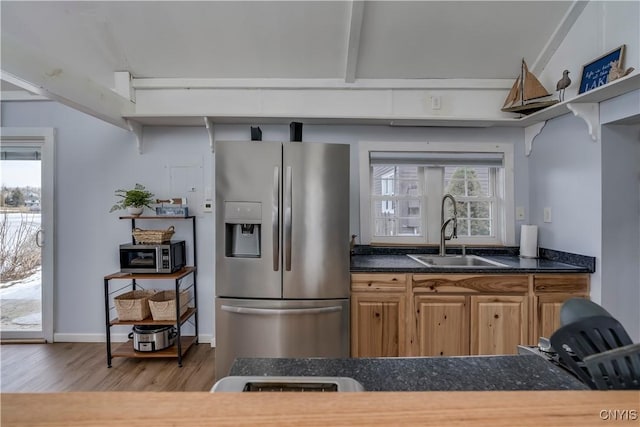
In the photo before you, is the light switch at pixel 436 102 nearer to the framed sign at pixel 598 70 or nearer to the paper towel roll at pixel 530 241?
the framed sign at pixel 598 70

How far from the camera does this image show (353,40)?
7.59ft

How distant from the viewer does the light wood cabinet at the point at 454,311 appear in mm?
2248

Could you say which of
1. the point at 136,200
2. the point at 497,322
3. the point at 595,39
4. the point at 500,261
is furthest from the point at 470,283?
the point at 136,200

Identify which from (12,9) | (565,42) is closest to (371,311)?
(565,42)

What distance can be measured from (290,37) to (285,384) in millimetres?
2392

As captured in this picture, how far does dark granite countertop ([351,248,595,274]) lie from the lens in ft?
7.31

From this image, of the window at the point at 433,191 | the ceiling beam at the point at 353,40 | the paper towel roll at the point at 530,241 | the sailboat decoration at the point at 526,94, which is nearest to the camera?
the ceiling beam at the point at 353,40

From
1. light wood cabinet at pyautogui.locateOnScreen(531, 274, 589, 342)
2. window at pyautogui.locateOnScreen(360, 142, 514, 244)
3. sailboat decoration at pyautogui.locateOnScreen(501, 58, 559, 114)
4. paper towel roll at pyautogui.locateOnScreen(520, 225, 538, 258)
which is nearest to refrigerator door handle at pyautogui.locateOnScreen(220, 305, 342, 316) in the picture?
window at pyautogui.locateOnScreen(360, 142, 514, 244)

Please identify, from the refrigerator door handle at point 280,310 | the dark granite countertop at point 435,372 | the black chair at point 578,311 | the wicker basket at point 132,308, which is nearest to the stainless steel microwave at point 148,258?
the wicker basket at point 132,308

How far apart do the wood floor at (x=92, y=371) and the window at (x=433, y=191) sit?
177 centimetres

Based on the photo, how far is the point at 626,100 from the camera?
6.41ft

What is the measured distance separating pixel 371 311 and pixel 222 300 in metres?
1.09

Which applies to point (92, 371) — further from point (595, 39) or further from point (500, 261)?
point (595, 39)

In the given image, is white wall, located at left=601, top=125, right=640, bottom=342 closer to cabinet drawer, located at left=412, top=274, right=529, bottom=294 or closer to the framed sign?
the framed sign
